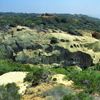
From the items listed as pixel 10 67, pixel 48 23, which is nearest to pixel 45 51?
pixel 10 67

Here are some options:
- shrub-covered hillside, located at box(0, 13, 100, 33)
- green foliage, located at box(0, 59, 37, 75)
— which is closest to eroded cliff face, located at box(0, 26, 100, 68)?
green foliage, located at box(0, 59, 37, 75)

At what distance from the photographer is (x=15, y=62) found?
71.8 ft

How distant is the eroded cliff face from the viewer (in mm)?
22609

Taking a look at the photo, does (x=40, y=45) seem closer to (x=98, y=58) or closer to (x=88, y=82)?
(x=98, y=58)

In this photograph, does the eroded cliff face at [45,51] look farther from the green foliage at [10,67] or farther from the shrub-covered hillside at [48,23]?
the shrub-covered hillside at [48,23]

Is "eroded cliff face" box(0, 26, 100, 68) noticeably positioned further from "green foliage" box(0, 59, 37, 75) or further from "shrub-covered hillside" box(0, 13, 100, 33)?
"shrub-covered hillside" box(0, 13, 100, 33)

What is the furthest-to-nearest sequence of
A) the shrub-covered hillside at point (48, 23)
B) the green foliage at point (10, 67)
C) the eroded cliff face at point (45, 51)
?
the shrub-covered hillside at point (48, 23), the eroded cliff face at point (45, 51), the green foliage at point (10, 67)

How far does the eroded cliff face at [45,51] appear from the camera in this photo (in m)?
22.6

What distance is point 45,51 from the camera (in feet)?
76.2

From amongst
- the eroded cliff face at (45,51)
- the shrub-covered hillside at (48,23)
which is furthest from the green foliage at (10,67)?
the shrub-covered hillside at (48,23)

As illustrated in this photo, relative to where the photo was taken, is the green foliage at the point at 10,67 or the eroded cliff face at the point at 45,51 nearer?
the green foliage at the point at 10,67

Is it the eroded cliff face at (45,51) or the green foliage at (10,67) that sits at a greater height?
the eroded cliff face at (45,51)

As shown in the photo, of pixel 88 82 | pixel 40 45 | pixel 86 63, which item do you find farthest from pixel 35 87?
pixel 86 63

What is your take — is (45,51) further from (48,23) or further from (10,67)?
(48,23)
